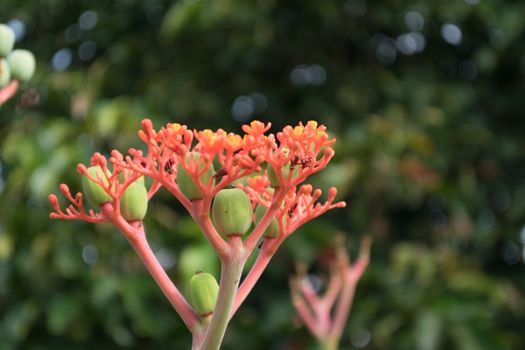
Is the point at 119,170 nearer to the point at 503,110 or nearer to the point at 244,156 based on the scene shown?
the point at 244,156

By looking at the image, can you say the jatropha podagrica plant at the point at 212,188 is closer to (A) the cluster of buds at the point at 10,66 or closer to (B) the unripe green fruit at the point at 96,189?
(B) the unripe green fruit at the point at 96,189

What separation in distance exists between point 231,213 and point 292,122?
2108 mm

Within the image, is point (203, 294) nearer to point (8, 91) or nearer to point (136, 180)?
point (136, 180)

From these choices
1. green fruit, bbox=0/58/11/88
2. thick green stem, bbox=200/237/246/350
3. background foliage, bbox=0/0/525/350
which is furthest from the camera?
background foliage, bbox=0/0/525/350

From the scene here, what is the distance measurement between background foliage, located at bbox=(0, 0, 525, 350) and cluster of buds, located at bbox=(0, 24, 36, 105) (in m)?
0.76

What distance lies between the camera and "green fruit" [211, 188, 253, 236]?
65 centimetres

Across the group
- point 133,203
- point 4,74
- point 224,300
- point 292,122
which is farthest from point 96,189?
point 292,122

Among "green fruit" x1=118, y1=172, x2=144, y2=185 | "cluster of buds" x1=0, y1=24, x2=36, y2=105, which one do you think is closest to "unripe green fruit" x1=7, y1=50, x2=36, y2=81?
"cluster of buds" x1=0, y1=24, x2=36, y2=105

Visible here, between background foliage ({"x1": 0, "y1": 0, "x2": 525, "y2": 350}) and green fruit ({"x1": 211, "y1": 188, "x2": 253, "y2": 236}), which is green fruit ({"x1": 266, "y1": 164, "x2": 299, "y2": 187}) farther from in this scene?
background foliage ({"x1": 0, "y1": 0, "x2": 525, "y2": 350})

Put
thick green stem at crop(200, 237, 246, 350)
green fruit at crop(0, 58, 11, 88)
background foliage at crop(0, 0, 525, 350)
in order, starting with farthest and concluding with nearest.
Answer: background foliage at crop(0, 0, 525, 350) < green fruit at crop(0, 58, 11, 88) < thick green stem at crop(200, 237, 246, 350)

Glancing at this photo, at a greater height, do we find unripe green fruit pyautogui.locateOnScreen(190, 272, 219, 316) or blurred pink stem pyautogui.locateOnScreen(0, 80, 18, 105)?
unripe green fruit pyautogui.locateOnScreen(190, 272, 219, 316)

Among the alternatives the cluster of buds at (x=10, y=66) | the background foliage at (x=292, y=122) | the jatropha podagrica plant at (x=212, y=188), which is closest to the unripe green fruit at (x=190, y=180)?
the jatropha podagrica plant at (x=212, y=188)

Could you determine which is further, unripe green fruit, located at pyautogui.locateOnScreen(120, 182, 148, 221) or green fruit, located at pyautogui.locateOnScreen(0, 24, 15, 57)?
green fruit, located at pyautogui.locateOnScreen(0, 24, 15, 57)

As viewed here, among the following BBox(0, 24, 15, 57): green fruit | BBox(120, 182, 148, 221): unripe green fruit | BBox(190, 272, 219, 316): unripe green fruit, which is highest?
BBox(120, 182, 148, 221): unripe green fruit
